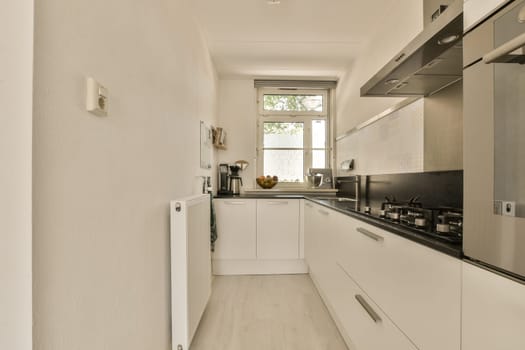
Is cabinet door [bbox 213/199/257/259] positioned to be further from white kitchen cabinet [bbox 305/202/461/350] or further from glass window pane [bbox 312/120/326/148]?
glass window pane [bbox 312/120/326/148]

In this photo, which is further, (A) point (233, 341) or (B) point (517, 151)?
(A) point (233, 341)

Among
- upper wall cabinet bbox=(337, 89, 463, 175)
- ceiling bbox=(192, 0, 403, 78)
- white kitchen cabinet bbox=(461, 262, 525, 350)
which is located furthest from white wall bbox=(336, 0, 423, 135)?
white kitchen cabinet bbox=(461, 262, 525, 350)

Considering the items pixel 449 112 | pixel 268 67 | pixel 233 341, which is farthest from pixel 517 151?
pixel 268 67

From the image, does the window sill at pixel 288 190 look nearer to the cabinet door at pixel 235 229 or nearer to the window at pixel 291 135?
the window at pixel 291 135

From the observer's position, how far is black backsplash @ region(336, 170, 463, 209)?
1456 millimetres

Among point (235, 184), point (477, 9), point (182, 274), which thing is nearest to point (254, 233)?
point (235, 184)

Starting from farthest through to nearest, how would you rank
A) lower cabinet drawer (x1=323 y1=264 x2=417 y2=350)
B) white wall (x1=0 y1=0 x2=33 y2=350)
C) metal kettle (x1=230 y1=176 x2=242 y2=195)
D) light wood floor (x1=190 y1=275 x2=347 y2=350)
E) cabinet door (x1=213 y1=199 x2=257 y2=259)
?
metal kettle (x1=230 y1=176 x2=242 y2=195), cabinet door (x1=213 y1=199 x2=257 y2=259), light wood floor (x1=190 y1=275 x2=347 y2=350), lower cabinet drawer (x1=323 y1=264 x2=417 y2=350), white wall (x1=0 y1=0 x2=33 y2=350)

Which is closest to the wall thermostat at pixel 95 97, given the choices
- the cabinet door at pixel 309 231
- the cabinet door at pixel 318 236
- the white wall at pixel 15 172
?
the white wall at pixel 15 172

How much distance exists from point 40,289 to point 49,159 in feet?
0.99

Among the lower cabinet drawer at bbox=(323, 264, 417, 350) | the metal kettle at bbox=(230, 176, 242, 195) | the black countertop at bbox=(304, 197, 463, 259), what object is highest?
the metal kettle at bbox=(230, 176, 242, 195)

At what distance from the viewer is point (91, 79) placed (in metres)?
0.80

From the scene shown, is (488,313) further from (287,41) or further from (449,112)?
(287,41)

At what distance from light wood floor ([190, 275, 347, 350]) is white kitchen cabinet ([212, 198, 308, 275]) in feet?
0.84

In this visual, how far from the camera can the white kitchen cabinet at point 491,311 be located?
566 mm
